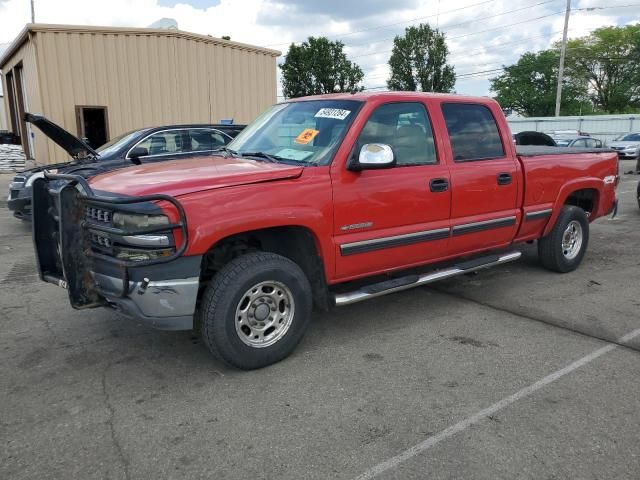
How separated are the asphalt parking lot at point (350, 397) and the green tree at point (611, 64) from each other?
244 ft

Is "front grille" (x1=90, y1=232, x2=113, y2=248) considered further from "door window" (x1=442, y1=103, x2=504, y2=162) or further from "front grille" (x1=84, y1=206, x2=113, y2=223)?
"door window" (x1=442, y1=103, x2=504, y2=162)

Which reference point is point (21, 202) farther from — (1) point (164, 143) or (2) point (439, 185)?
(2) point (439, 185)

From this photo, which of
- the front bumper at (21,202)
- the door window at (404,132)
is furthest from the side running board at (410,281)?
the front bumper at (21,202)

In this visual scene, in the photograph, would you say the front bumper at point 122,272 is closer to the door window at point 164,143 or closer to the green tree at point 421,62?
the door window at point 164,143

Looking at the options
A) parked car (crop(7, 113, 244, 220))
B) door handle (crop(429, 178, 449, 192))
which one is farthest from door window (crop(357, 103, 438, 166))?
parked car (crop(7, 113, 244, 220))

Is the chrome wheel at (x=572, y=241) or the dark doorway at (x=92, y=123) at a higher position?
the dark doorway at (x=92, y=123)

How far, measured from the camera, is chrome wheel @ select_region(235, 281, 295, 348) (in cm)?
362

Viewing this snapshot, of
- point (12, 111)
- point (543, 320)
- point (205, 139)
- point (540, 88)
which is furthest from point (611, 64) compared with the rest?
A: point (543, 320)

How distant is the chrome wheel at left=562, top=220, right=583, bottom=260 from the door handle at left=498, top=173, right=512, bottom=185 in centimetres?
146

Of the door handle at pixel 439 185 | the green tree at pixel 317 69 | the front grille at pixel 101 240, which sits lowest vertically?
the front grille at pixel 101 240

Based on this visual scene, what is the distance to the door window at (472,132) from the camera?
4.78m

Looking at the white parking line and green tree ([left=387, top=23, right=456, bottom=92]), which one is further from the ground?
green tree ([left=387, top=23, right=456, bottom=92])

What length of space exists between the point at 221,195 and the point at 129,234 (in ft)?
1.96

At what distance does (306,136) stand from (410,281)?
1431mm
